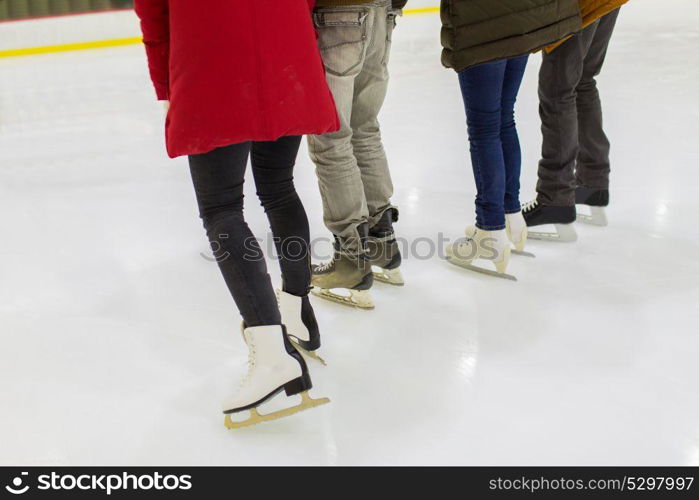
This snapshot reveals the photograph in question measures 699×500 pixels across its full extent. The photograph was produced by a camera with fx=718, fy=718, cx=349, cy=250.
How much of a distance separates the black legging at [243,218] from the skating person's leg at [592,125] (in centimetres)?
122

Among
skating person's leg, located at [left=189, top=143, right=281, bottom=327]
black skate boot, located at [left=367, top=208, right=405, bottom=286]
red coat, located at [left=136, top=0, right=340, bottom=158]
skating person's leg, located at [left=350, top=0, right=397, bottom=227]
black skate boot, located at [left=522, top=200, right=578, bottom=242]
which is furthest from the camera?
black skate boot, located at [left=522, top=200, right=578, bottom=242]

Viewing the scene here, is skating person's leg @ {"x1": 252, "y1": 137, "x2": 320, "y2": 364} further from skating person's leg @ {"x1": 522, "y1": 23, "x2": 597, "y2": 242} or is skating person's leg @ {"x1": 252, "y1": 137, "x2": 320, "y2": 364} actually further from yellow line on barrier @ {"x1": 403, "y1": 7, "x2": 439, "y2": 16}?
yellow line on barrier @ {"x1": 403, "y1": 7, "x2": 439, "y2": 16}

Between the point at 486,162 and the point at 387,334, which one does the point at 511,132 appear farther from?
the point at 387,334

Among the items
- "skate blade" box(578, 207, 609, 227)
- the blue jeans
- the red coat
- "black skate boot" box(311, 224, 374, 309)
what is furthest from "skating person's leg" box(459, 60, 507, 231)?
the red coat

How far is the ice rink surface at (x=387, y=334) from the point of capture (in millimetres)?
1288

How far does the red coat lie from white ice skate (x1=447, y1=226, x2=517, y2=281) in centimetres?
95

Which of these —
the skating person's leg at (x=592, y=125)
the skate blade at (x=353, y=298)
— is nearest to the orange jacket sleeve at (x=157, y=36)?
the skate blade at (x=353, y=298)

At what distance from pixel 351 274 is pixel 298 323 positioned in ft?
0.92

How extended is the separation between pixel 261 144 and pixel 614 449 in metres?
0.82

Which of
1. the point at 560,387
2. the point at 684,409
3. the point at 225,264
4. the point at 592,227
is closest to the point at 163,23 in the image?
the point at 225,264

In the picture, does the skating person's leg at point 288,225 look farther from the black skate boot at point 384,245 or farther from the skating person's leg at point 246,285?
the black skate boot at point 384,245

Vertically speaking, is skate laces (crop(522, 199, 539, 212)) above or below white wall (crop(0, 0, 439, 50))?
below

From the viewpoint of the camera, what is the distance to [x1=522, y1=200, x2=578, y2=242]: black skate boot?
2150mm

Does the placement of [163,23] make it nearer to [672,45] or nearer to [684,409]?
[684,409]
